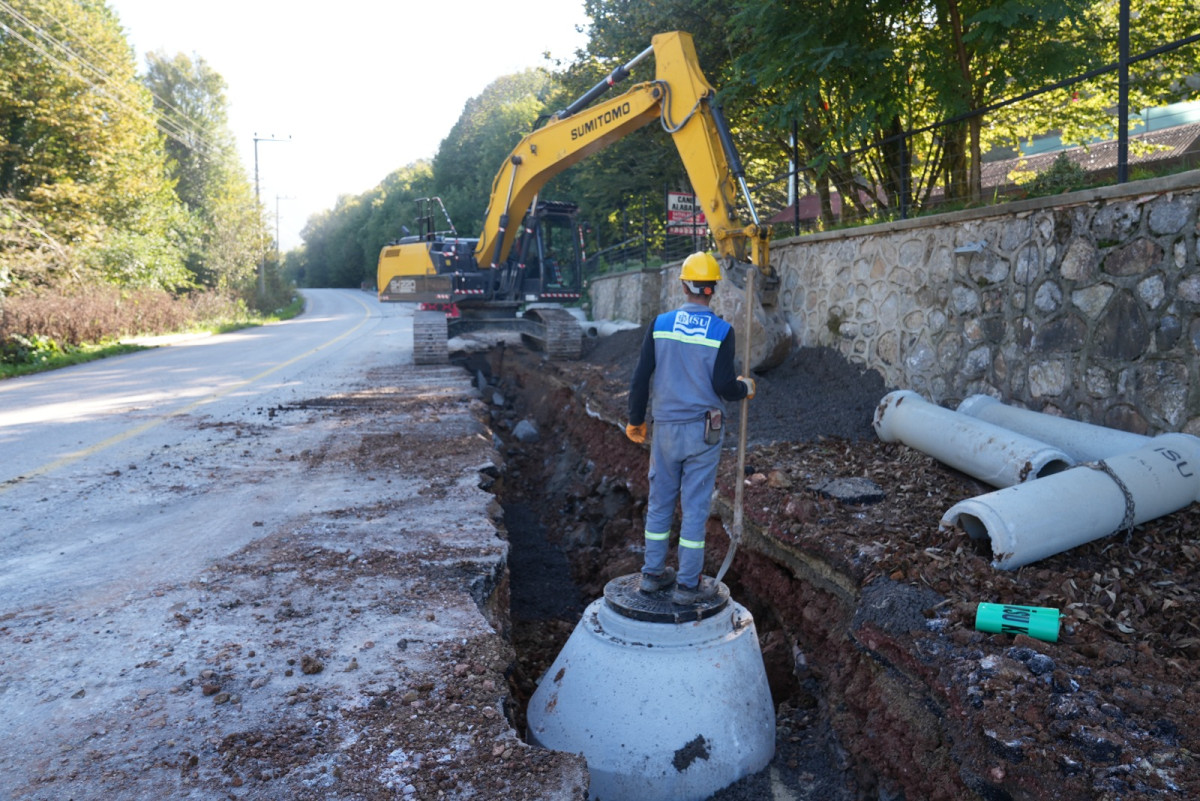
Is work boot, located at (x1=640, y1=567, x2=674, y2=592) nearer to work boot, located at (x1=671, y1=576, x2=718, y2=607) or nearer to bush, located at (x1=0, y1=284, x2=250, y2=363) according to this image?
work boot, located at (x1=671, y1=576, x2=718, y2=607)

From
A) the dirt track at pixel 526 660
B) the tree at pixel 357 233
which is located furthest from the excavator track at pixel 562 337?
the tree at pixel 357 233

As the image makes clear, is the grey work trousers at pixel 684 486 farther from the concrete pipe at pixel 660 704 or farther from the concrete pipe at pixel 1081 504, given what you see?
the concrete pipe at pixel 1081 504

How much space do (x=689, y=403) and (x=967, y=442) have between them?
2560mm

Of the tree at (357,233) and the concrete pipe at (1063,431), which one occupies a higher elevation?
the tree at (357,233)

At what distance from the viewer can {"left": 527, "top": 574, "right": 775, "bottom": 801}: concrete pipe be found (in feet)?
12.2

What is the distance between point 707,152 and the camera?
8.91 meters

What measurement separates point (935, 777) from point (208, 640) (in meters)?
3.31

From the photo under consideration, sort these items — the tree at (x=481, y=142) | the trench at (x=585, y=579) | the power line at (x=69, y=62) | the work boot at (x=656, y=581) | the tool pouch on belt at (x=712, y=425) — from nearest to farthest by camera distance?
the trench at (x=585, y=579) → the tool pouch on belt at (x=712, y=425) → the work boot at (x=656, y=581) → the power line at (x=69, y=62) → the tree at (x=481, y=142)

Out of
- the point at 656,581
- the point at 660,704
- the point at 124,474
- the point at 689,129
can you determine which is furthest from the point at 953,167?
the point at 124,474

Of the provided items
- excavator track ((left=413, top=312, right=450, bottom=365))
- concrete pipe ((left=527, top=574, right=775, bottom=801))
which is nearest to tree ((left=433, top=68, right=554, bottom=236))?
excavator track ((left=413, top=312, right=450, bottom=365))

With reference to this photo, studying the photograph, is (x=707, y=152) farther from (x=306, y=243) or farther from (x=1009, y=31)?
(x=306, y=243)

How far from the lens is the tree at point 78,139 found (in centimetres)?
2664

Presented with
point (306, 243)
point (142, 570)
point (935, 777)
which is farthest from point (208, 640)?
point (306, 243)

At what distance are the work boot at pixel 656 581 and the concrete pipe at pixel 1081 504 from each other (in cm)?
164
